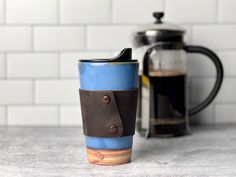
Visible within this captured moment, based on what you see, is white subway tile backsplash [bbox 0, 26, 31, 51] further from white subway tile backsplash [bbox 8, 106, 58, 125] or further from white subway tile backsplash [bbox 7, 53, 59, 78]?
white subway tile backsplash [bbox 8, 106, 58, 125]

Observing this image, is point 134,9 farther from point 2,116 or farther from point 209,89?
point 2,116

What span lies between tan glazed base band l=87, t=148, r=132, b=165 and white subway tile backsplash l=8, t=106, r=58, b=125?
1.48ft

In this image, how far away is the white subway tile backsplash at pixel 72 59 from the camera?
3.96 feet

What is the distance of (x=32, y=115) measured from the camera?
1224mm

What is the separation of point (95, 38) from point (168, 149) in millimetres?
415

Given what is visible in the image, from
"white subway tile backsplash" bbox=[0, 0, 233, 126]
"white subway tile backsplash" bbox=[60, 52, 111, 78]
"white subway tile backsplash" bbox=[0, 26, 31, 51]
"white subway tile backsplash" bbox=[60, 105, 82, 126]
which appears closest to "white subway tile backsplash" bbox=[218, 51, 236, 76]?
"white subway tile backsplash" bbox=[0, 0, 233, 126]

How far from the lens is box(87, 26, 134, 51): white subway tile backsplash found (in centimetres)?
121

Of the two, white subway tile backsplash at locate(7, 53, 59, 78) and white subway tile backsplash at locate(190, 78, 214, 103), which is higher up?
white subway tile backsplash at locate(7, 53, 59, 78)

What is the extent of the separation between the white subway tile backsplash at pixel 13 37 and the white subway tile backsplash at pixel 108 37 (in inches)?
6.3

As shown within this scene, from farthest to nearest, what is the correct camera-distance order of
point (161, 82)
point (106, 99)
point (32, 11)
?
1. point (32, 11)
2. point (161, 82)
3. point (106, 99)

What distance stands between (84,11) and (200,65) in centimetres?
34

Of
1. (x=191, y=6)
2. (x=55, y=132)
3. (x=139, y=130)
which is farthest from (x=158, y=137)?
(x=191, y=6)

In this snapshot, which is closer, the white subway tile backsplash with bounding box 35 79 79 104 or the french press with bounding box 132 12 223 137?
the french press with bounding box 132 12 223 137

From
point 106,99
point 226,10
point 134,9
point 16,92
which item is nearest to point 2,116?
point 16,92
